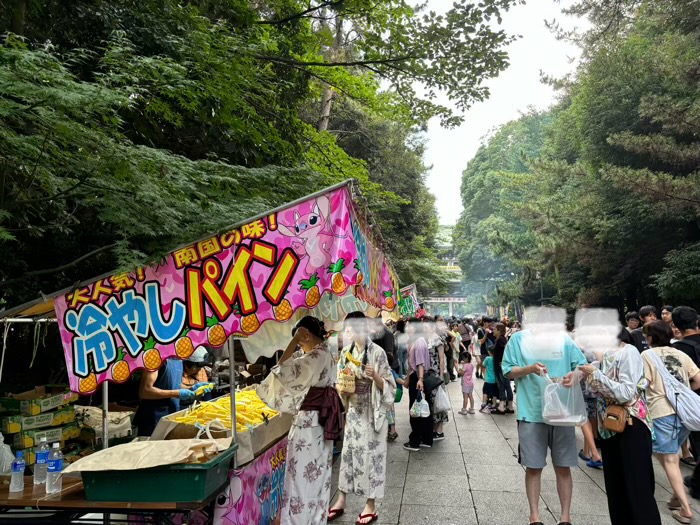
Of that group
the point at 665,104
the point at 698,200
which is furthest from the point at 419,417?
the point at 665,104

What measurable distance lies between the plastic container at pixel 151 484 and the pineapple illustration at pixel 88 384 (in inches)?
19.6

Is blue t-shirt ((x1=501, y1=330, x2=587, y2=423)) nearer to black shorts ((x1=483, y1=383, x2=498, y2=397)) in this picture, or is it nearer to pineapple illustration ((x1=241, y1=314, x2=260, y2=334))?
pineapple illustration ((x1=241, y1=314, x2=260, y2=334))

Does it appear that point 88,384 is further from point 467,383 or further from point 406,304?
point 467,383

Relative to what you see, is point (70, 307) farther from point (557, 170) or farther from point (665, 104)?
point (557, 170)

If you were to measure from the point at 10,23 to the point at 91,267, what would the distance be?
9.57 ft

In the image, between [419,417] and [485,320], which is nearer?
[419,417]

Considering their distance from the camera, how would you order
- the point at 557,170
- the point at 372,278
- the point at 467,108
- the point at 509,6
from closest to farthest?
the point at 372,278 < the point at 509,6 < the point at 467,108 < the point at 557,170

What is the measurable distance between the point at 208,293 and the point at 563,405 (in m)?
2.99

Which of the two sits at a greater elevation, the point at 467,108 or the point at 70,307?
the point at 467,108

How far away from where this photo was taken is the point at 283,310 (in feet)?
10.8

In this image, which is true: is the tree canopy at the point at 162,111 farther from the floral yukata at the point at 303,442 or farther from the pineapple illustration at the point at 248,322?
the floral yukata at the point at 303,442

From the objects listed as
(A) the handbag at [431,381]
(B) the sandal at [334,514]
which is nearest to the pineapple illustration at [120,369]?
(B) the sandal at [334,514]

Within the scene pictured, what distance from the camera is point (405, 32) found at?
7793 mm

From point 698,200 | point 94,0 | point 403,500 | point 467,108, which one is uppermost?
point 94,0
